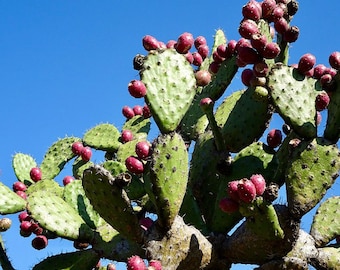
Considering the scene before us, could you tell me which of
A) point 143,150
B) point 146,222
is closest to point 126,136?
point 146,222

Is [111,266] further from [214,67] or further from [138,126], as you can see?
[214,67]

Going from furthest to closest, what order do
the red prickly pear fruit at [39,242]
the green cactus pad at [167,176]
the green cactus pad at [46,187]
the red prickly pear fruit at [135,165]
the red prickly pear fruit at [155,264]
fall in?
the green cactus pad at [46,187], the red prickly pear fruit at [39,242], the red prickly pear fruit at [135,165], the green cactus pad at [167,176], the red prickly pear fruit at [155,264]

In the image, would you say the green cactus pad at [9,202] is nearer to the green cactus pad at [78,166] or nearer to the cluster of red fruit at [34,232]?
the cluster of red fruit at [34,232]

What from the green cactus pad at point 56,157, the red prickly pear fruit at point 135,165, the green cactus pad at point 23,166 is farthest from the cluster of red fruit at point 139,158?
the green cactus pad at point 23,166

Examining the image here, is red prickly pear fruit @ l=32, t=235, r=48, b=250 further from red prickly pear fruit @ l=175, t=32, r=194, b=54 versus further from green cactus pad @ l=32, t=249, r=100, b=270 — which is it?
red prickly pear fruit @ l=175, t=32, r=194, b=54

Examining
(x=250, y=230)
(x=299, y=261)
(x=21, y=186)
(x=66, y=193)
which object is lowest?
(x=299, y=261)

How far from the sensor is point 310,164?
287 cm

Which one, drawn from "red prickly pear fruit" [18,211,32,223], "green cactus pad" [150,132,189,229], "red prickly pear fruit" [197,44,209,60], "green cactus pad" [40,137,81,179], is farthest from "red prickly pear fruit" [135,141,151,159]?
"green cactus pad" [40,137,81,179]

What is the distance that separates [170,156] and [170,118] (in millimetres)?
218

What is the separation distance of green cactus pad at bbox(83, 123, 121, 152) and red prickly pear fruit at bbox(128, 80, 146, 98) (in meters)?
1.18

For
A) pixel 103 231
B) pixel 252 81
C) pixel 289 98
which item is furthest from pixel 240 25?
pixel 103 231

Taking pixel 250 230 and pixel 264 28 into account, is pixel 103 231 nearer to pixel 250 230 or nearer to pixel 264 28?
pixel 250 230

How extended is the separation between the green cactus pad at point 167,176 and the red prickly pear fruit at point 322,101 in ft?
2.20

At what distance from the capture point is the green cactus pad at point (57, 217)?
3.20 metres
